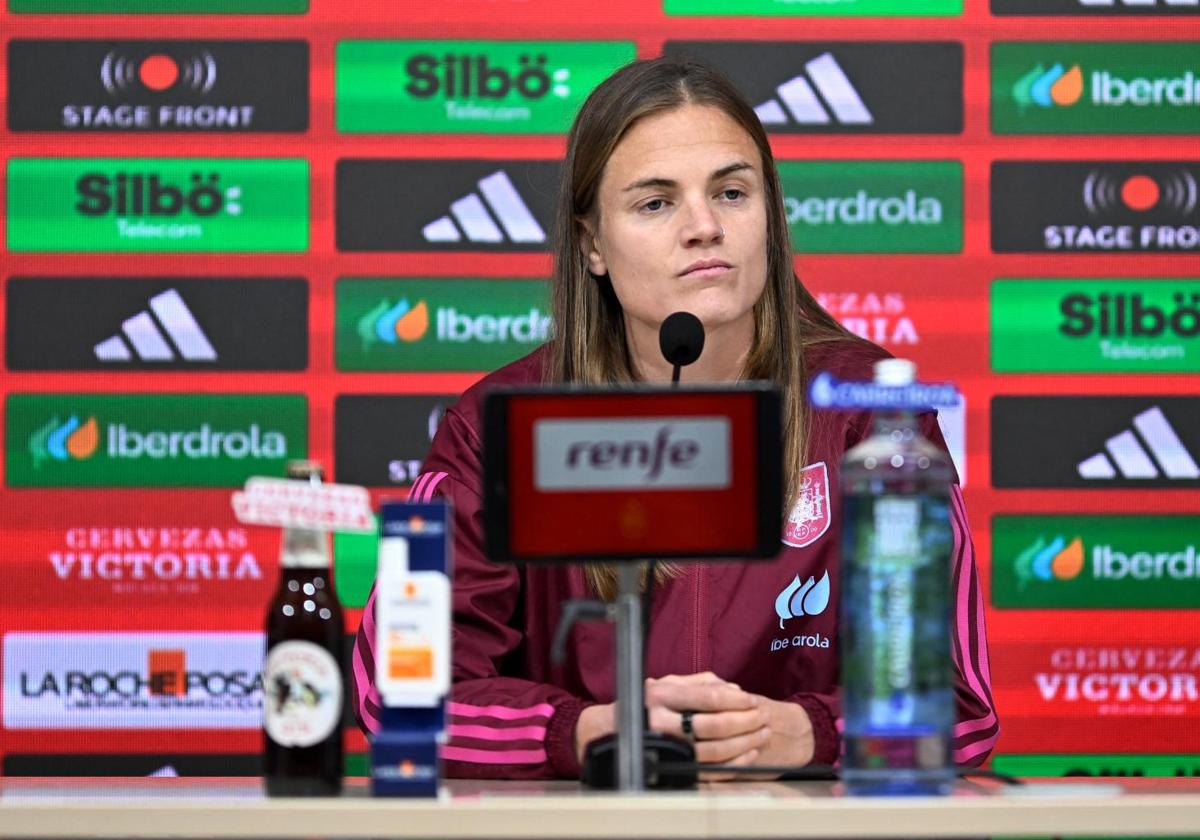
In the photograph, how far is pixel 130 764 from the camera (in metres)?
2.75

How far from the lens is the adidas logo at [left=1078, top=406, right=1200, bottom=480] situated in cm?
277

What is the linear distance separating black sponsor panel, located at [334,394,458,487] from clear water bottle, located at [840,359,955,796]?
1.74 metres

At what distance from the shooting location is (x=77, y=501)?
2775 mm

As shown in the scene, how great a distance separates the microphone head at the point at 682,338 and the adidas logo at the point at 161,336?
1.61 m

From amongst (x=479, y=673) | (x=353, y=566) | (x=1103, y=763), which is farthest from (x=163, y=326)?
(x=1103, y=763)

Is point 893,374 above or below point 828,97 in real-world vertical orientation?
below

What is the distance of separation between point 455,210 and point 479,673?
4.46ft

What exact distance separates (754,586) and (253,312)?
55.2 inches

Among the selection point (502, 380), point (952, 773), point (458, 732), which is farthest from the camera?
point (502, 380)

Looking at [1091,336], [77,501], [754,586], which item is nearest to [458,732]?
[754,586]

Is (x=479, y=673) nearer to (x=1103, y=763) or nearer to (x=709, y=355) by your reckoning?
(x=709, y=355)

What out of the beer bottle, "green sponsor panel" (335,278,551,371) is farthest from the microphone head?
"green sponsor panel" (335,278,551,371)

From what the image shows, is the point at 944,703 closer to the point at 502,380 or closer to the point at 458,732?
the point at 458,732

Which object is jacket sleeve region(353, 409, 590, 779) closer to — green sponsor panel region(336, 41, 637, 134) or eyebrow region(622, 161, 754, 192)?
eyebrow region(622, 161, 754, 192)
